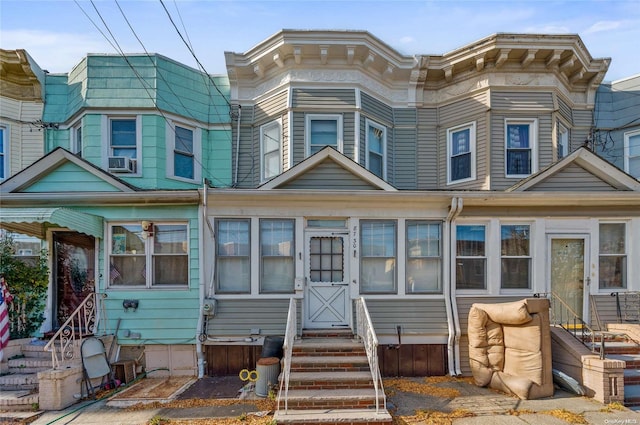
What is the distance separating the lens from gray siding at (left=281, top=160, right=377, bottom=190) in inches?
269

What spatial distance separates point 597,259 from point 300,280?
246 inches

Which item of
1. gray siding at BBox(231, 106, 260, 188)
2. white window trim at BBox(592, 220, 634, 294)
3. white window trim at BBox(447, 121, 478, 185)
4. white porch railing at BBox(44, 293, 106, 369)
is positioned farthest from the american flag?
white window trim at BBox(592, 220, 634, 294)

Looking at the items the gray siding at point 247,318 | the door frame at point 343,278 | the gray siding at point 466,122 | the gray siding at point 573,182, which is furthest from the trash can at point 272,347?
the gray siding at point 573,182

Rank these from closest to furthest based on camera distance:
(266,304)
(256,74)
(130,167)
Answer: (266,304) → (130,167) → (256,74)

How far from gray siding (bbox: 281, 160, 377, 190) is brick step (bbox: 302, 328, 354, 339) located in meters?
2.88

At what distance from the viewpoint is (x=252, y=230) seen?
671cm

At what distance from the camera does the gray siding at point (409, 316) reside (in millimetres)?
6543

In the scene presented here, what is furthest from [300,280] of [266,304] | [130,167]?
[130,167]

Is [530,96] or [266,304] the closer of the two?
[266,304]

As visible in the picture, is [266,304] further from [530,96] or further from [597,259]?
[530,96]

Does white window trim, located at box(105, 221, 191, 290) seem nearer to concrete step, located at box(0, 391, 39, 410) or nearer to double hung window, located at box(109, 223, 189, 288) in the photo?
double hung window, located at box(109, 223, 189, 288)

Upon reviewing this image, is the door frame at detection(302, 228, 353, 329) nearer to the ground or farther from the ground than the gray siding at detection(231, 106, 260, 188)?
nearer to the ground

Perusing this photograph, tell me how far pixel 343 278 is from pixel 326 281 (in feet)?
1.17

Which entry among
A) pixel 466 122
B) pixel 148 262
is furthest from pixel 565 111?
pixel 148 262
